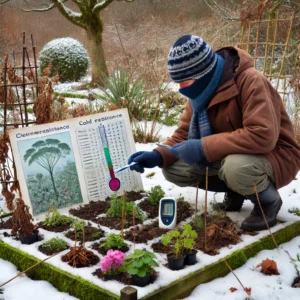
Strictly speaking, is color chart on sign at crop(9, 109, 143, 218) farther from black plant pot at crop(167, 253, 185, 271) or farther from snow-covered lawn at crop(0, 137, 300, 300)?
black plant pot at crop(167, 253, 185, 271)

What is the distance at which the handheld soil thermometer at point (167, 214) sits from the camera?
318 cm

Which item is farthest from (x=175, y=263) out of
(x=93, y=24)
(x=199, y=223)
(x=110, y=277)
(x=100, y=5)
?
(x=93, y=24)

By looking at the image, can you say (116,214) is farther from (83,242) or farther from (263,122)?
(263,122)

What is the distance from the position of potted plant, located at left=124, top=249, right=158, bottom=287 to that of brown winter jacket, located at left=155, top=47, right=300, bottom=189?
0.79m

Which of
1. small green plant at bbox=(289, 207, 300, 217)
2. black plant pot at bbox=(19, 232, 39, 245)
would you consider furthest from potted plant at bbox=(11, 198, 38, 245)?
small green plant at bbox=(289, 207, 300, 217)

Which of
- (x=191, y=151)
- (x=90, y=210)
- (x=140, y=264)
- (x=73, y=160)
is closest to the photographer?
(x=140, y=264)

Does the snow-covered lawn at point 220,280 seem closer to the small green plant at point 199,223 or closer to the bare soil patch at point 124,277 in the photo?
the bare soil patch at point 124,277

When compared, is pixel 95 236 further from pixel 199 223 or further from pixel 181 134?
pixel 181 134

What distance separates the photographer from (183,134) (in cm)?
348

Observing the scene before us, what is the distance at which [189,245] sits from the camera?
2572 mm

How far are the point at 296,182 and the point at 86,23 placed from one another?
8.45 metres

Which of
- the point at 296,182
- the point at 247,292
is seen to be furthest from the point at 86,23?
the point at 247,292

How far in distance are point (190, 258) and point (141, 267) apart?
13.4 inches

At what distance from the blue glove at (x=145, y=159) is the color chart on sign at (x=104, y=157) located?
1.39 ft
